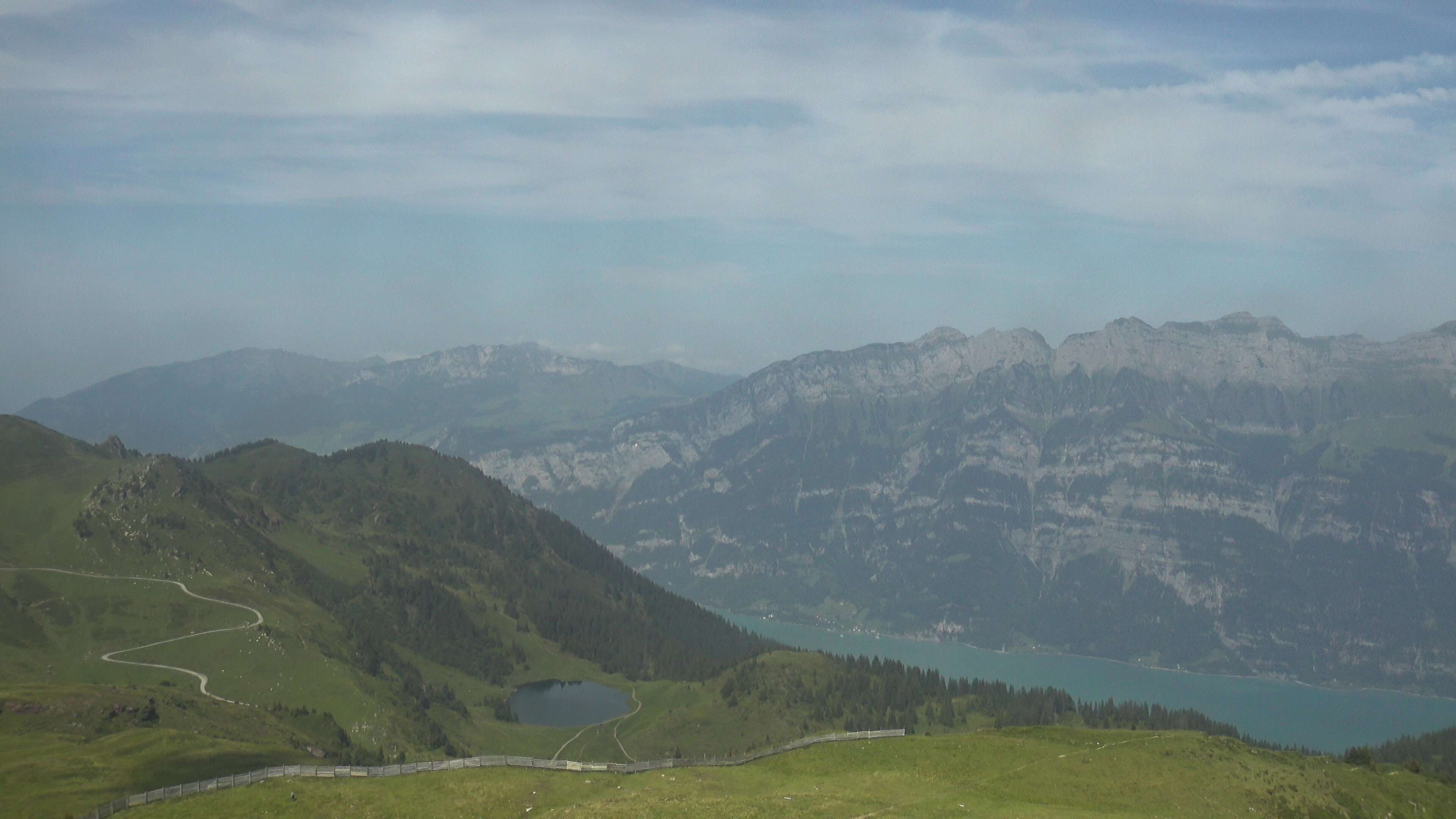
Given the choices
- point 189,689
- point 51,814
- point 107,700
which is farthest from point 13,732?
point 189,689

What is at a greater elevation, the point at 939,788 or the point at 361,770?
the point at 939,788

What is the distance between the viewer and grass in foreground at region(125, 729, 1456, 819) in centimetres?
8381

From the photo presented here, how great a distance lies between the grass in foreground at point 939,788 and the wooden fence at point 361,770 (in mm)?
2708

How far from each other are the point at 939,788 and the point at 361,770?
49455 mm

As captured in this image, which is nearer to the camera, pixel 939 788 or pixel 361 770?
pixel 939 788

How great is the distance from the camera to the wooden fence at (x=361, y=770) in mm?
88000

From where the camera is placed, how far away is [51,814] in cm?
9294

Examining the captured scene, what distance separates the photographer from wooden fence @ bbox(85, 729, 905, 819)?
88000 mm

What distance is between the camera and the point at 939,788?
9344 centimetres

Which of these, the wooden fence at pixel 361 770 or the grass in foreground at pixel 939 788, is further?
the wooden fence at pixel 361 770

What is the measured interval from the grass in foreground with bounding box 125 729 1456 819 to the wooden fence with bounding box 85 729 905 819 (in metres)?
2.71

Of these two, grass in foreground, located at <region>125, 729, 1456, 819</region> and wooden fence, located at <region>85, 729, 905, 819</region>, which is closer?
grass in foreground, located at <region>125, 729, 1456, 819</region>

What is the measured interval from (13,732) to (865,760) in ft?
298

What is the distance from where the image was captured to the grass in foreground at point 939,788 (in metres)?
83.8
